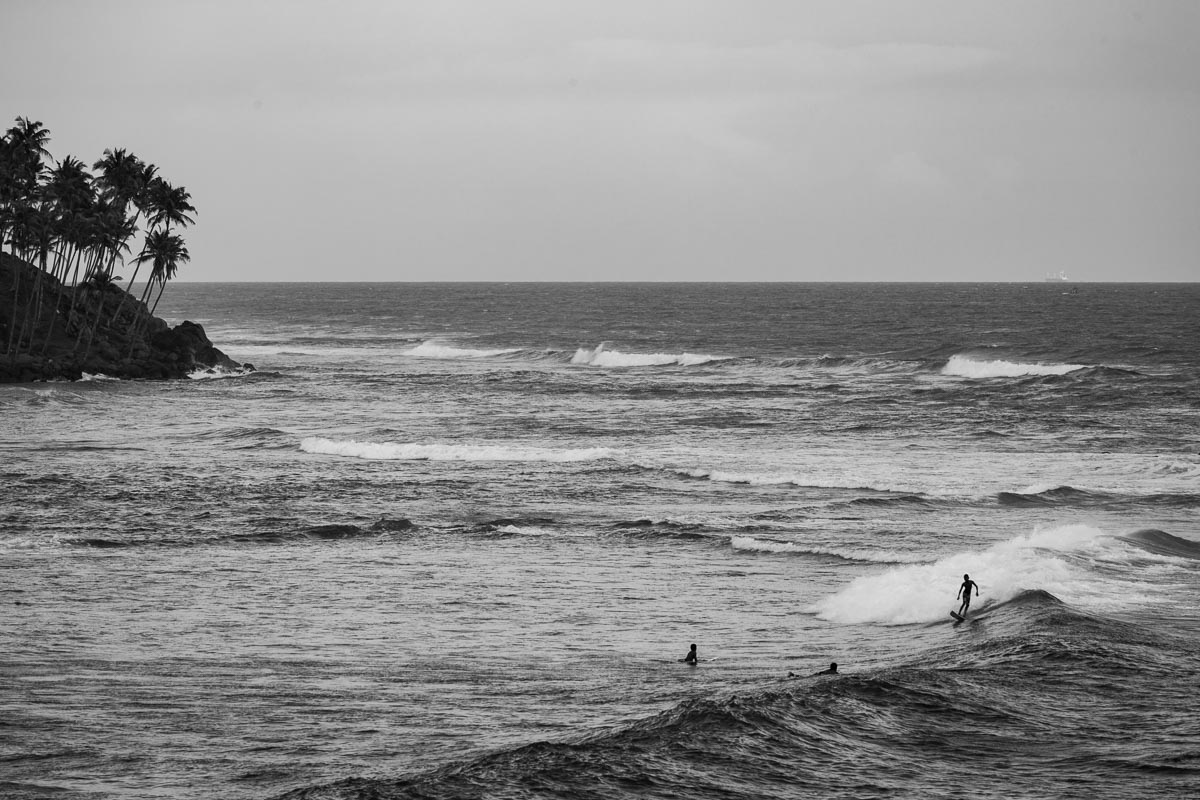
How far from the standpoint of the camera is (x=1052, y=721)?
66.6ft

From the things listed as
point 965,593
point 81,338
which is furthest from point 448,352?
point 965,593

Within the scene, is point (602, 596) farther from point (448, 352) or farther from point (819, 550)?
point (448, 352)

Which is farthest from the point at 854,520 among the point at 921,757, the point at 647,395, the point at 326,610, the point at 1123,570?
the point at 647,395

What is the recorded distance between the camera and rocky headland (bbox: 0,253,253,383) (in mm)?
79562

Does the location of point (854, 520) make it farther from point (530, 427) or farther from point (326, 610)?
point (530, 427)

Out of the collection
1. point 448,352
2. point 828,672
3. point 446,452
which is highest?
point 448,352

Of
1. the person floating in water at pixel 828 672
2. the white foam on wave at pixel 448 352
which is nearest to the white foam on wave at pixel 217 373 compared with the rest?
the white foam on wave at pixel 448 352

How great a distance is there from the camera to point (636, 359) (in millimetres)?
101625

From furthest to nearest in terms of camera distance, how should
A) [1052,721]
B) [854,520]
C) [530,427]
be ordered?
1. [530,427]
2. [854,520]
3. [1052,721]

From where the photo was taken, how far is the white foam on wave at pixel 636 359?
98250 millimetres

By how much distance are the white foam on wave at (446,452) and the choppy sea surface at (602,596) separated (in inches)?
9.1

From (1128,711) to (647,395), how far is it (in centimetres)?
5459

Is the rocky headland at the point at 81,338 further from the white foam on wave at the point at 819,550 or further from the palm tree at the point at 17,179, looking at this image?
the white foam on wave at the point at 819,550

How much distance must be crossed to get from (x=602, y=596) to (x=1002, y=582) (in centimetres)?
967
